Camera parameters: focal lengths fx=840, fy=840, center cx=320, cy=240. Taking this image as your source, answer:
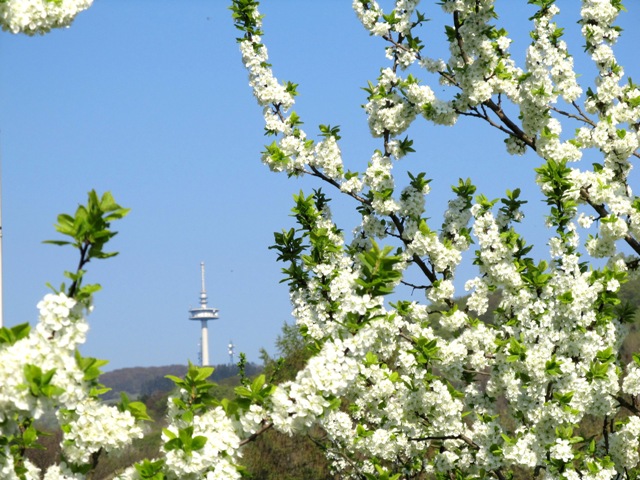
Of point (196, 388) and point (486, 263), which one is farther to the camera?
point (486, 263)

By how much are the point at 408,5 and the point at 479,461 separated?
4510mm

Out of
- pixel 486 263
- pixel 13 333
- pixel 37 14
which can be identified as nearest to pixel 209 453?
pixel 13 333

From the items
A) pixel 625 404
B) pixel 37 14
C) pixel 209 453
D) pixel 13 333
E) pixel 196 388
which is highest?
pixel 37 14

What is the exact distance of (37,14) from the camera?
15.1 ft

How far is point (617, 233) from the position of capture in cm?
→ 780

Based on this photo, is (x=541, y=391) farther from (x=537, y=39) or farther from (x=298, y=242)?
(x=537, y=39)

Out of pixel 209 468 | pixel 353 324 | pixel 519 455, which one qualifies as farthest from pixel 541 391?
pixel 209 468

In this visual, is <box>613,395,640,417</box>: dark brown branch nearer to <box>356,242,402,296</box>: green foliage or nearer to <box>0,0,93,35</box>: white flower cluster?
<box>356,242,402,296</box>: green foliage

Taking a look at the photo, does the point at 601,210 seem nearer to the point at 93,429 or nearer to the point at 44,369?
the point at 93,429

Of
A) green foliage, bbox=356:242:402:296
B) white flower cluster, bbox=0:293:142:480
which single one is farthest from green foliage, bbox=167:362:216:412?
green foliage, bbox=356:242:402:296

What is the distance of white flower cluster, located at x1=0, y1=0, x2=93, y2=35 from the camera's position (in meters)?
4.51

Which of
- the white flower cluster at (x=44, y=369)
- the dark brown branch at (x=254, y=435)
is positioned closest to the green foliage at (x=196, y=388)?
the dark brown branch at (x=254, y=435)

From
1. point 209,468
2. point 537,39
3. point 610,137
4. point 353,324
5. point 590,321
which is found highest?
point 537,39

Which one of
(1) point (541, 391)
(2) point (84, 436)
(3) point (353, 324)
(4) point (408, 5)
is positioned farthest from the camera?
(4) point (408, 5)
